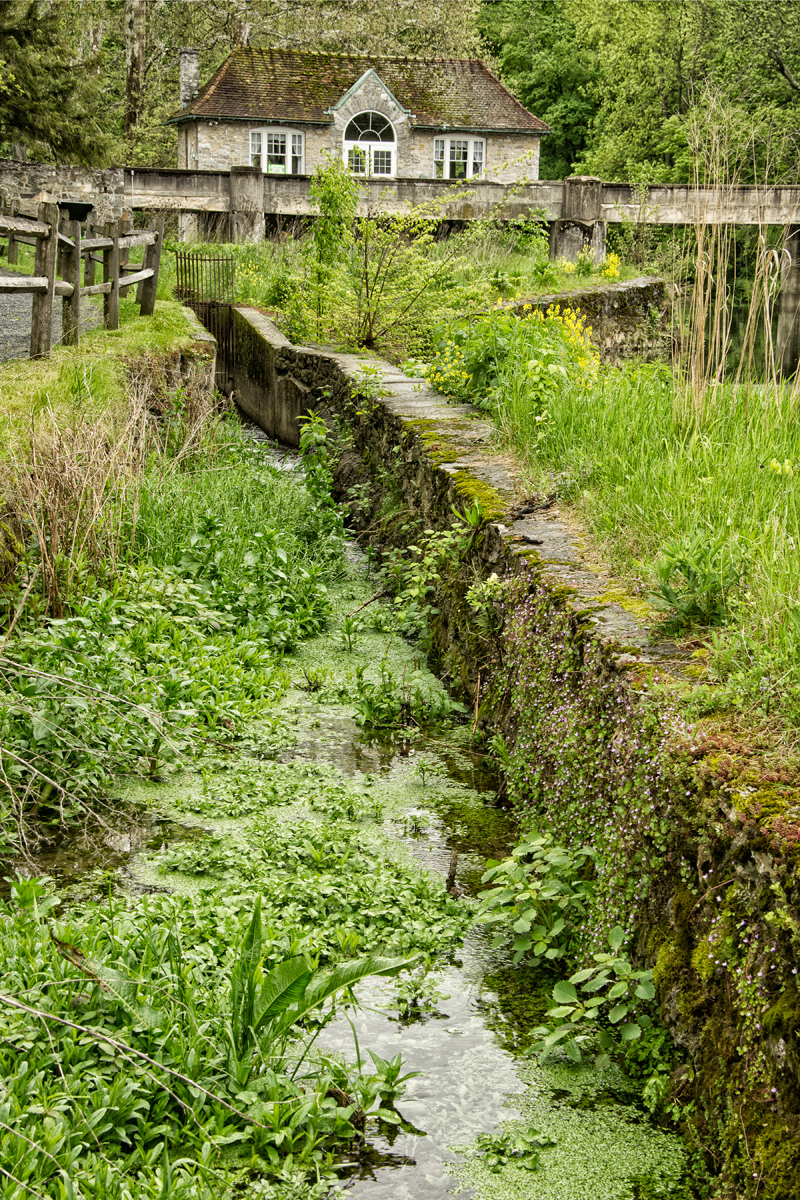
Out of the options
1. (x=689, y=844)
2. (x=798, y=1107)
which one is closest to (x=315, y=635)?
(x=689, y=844)

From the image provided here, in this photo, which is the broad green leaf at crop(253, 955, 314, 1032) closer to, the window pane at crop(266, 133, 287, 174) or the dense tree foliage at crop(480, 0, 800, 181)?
the dense tree foliage at crop(480, 0, 800, 181)

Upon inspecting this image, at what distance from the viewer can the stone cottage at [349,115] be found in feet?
102

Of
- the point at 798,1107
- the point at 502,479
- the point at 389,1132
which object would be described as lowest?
the point at 389,1132

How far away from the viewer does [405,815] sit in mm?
4672

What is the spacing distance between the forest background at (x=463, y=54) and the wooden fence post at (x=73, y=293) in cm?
1410

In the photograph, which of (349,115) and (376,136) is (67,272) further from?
(376,136)

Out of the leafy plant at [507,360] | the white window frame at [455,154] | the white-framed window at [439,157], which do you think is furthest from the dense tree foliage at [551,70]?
the leafy plant at [507,360]

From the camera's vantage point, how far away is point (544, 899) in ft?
11.6

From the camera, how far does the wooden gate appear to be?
1488 cm

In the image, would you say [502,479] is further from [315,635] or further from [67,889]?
[67,889]

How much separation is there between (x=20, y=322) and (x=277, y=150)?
21380 mm

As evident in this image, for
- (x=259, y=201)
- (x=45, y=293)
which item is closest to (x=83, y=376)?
(x=45, y=293)

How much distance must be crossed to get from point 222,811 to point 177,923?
106 centimetres

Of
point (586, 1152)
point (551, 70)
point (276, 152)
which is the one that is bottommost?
point (586, 1152)
